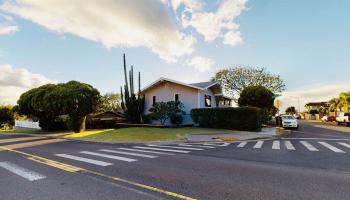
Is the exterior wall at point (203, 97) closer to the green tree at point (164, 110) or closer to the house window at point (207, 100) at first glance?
the house window at point (207, 100)

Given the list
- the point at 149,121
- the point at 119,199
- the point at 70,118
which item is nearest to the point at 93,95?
the point at 70,118

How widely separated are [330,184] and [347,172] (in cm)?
193

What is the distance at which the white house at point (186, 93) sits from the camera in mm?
30797

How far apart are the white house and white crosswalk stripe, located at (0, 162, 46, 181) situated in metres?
23.1

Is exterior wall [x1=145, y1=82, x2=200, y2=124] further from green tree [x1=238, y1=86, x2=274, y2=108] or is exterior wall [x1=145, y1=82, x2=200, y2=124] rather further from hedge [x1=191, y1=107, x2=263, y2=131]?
green tree [x1=238, y1=86, x2=274, y2=108]

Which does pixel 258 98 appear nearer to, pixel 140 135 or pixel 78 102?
pixel 140 135

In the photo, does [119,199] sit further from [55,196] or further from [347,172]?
[347,172]

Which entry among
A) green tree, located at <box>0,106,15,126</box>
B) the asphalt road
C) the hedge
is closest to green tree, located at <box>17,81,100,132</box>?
the hedge

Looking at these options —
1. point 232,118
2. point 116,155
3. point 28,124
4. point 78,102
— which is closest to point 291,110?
point 232,118

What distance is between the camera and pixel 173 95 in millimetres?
32656

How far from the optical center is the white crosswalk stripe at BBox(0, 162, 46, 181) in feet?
22.0

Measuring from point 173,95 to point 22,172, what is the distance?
84.6 feet

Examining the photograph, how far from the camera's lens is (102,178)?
650 centimetres

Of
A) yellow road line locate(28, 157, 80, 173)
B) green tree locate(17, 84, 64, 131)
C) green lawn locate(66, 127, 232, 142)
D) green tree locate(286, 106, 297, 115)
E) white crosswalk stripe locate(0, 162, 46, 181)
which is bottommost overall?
white crosswalk stripe locate(0, 162, 46, 181)
